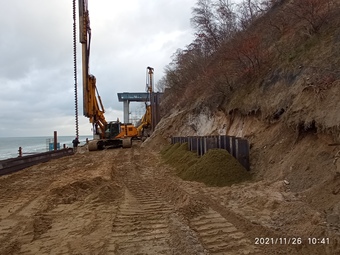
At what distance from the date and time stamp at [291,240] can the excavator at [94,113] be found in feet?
66.8

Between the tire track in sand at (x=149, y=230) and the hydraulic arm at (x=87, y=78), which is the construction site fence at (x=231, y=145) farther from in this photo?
the hydraulic arm at (x=87, y=78)

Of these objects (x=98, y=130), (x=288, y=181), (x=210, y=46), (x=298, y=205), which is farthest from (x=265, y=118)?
(x=98, y=130)

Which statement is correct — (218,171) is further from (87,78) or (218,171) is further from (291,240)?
(87,78)

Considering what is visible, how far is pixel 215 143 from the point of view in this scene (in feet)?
37.6


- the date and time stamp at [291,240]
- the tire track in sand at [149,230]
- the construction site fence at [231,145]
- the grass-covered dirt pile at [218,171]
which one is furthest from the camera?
the construction site fence at [231,145]

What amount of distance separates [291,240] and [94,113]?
22.5 meters

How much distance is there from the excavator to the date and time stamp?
66.8ft

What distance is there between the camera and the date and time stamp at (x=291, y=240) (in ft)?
14.4

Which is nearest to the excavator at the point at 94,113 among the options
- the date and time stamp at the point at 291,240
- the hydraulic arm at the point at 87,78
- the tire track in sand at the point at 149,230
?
the hydraulic arm at the point at 87,78

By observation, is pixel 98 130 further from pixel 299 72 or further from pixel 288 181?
pixel 288 181

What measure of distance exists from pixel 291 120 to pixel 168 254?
5.93 metres

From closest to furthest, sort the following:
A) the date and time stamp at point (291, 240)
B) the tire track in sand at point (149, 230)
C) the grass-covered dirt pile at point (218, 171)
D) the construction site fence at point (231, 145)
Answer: the date and time stamp at point (291, 240)
the tire track in sand at point (149, 230)
the grass-covered dirt pile at point (218, 171)
the construction site fence at point (231, 145)

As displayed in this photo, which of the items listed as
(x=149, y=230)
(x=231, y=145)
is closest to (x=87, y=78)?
(x=231, y=145)

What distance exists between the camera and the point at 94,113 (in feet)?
83.6
